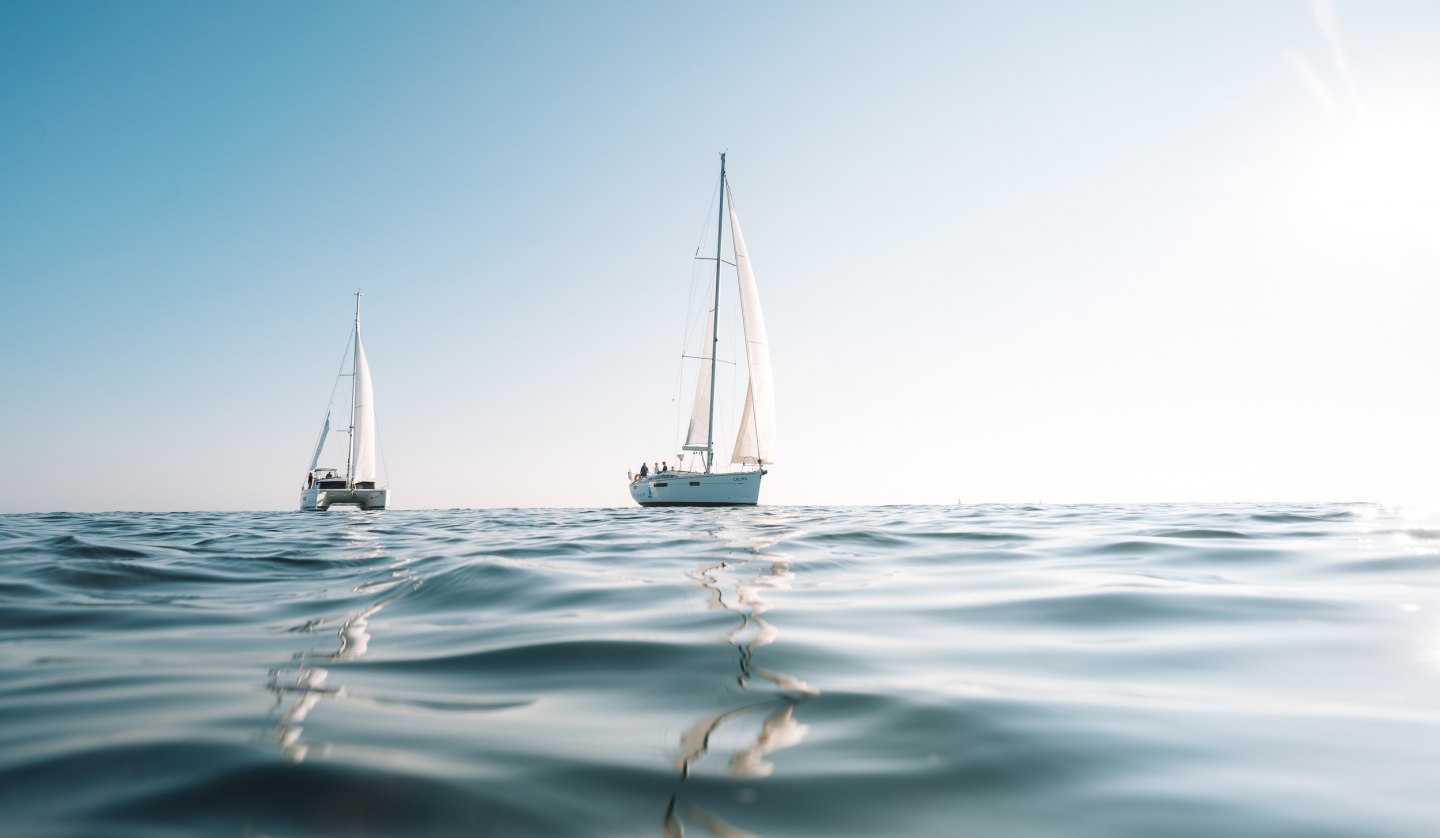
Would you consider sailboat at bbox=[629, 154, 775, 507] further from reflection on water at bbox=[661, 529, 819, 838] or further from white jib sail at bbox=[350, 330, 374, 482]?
reflection on water at bbox=[661, 529, 819, 838]

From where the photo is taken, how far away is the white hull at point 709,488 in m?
37.0

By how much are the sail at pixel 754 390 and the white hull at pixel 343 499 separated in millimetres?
22326

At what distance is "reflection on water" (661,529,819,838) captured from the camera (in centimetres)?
139

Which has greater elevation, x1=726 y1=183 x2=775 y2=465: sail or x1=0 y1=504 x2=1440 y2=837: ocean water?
x1=726 y1=183 x2=775 y2=465: sail

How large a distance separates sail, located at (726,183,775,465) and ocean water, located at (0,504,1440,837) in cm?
3252

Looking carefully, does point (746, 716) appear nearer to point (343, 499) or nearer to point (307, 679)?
point (307, 679)

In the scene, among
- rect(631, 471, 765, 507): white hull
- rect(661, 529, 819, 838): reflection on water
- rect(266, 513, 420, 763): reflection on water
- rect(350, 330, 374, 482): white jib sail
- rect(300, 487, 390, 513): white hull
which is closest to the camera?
rect(661, 529, 819, 838): reflection on water

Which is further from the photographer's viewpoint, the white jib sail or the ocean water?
the white jib sail

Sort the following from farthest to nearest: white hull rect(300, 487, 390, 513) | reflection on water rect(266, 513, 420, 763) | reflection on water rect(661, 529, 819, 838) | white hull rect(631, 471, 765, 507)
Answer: white hull rect(300, 487, 390, 513) < white hull rect(631, 471, 765, 507) < reflection on water rect(266, 513, 420, 763) < reflection on water rect(661, 529, 819, 838)

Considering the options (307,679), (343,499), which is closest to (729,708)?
(307,679)

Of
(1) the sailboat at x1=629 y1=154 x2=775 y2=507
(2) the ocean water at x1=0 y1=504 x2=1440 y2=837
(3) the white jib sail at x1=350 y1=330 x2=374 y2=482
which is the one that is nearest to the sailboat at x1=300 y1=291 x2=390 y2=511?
(3) the white jib sail at x1=350 y1=330 x2=374 y2=482

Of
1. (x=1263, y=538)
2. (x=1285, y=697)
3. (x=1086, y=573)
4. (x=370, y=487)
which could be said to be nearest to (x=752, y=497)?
(x=370, y=487)

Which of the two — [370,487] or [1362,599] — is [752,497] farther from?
[1362,599]

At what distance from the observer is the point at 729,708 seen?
2139mm
